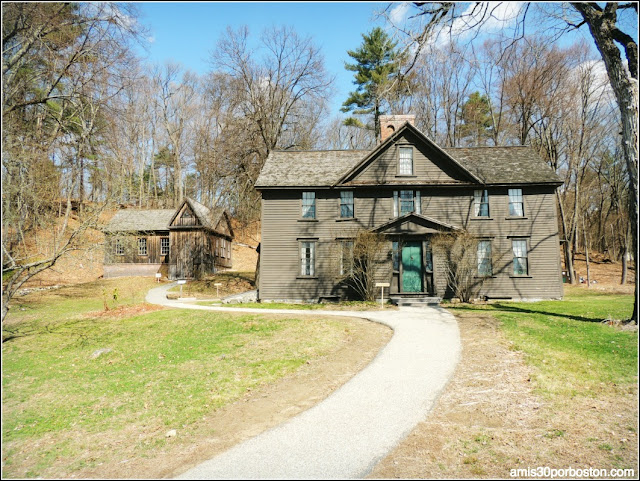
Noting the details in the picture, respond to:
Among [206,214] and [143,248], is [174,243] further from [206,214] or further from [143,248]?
[143,248]

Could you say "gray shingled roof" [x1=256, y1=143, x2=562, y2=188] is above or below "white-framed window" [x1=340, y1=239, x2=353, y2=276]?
above

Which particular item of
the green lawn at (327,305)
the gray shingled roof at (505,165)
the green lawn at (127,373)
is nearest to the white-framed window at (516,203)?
the gray shingled roof at (505,165)

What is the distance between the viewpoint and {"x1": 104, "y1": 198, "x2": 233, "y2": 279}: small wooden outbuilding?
33281 mm

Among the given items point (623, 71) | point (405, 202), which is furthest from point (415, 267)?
point (623, 71)

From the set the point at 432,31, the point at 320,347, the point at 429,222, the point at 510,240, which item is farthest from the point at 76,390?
the point at 510,240

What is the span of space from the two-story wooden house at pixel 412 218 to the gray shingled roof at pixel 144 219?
1782cm

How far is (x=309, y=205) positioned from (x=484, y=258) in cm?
997

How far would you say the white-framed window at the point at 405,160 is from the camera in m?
21.8

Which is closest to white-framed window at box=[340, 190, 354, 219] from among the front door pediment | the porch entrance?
the front door pediment

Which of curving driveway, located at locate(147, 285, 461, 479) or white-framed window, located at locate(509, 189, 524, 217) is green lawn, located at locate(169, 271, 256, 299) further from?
curving driveway, located at locate(147, 285, 461, 479)

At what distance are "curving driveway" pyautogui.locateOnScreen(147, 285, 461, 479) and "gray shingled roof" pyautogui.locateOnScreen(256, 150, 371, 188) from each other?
43.2 ft

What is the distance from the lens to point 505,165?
74.0ft

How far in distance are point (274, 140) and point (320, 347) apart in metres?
23.2

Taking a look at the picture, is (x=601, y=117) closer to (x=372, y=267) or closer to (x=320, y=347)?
(x=372, y=267)
